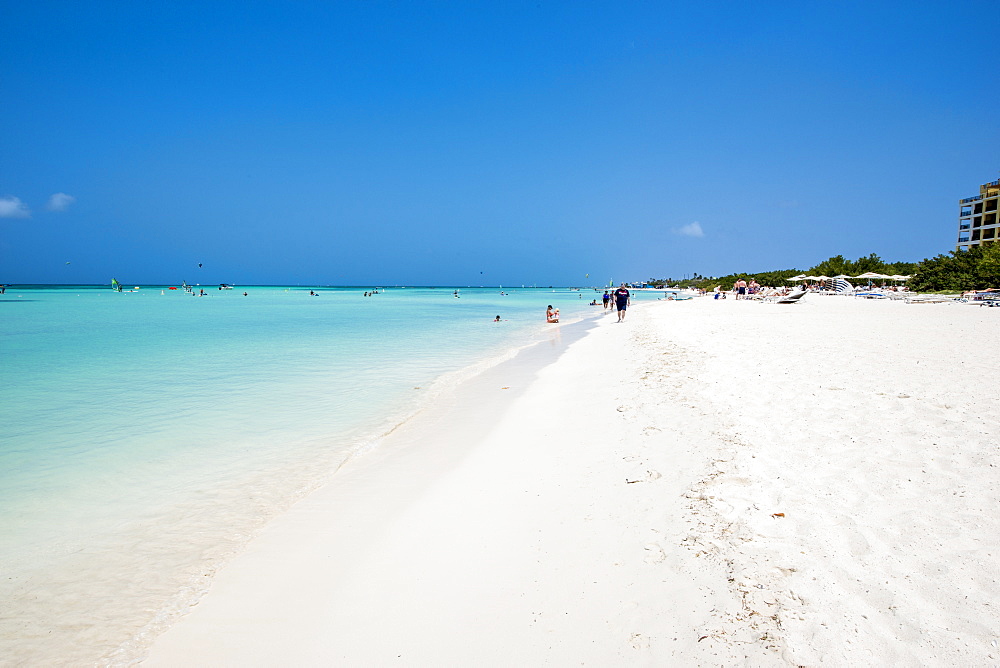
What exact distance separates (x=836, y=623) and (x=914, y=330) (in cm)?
1462

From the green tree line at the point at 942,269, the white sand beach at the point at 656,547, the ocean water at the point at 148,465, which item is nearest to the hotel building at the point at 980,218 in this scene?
the green tree line at the point at 942,269

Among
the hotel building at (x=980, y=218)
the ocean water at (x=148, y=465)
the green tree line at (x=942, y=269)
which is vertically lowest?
the ocean water at (x=148, y=465)

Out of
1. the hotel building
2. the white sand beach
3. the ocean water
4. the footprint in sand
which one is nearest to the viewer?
the white sand beach

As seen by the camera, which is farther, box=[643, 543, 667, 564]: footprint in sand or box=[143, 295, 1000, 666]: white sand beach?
box=[643, 543, 667, 564]: footprint in sand

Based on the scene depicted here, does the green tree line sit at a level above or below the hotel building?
below

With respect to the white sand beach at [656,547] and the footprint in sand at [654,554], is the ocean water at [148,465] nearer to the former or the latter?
the white sand beach at [656,547]

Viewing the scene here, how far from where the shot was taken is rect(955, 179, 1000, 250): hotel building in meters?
59.9

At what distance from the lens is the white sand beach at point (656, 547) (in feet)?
8.59

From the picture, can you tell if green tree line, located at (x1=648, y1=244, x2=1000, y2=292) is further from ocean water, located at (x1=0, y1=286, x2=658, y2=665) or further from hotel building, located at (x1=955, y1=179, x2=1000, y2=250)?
ocean water, located at (x1=0, y1=286, x2=658, y2=665)

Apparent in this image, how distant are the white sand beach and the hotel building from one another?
77822 millimetres

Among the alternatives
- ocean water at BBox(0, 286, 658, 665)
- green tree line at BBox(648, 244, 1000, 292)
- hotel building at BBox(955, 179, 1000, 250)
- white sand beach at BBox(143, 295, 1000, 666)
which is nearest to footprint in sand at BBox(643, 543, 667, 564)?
white sand beach at BBox(143, 295, 1000, 666)

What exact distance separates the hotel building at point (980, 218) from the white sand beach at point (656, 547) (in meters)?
77.8

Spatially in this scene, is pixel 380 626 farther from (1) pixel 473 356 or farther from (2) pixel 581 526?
(1) pixel 473 356

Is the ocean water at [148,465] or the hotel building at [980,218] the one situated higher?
the hotel building at [980,218]
